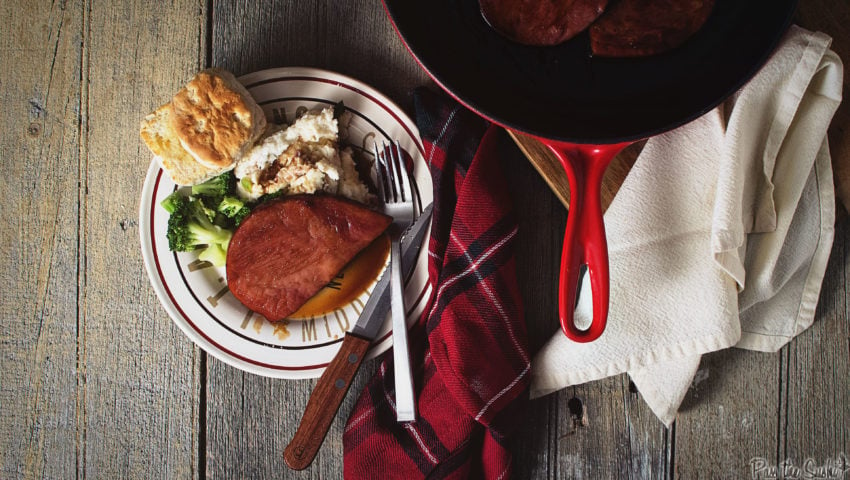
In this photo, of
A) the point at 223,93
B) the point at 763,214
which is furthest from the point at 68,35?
the point at 763,214

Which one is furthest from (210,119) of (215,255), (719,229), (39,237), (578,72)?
(719,229)

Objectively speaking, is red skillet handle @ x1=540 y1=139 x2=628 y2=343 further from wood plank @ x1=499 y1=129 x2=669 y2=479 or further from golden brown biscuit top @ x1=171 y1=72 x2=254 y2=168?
golden brown biscuit top @ x1=171 y1=72 x2=254 y2=168

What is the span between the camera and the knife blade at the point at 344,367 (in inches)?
44.8

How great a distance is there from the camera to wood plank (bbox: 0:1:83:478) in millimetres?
1261

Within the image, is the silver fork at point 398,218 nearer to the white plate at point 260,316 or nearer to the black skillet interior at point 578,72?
the white plate at point 260,316

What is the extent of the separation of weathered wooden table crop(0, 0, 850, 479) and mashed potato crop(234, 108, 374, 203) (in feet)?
0.57

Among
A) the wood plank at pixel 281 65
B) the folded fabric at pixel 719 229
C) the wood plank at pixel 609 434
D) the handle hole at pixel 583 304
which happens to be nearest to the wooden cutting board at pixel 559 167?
the folded fabric at pixel 719 229

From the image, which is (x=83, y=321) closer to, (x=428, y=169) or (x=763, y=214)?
(x=428, y=169)

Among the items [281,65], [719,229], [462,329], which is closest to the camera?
[719,229]

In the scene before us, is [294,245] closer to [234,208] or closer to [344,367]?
[234,208]

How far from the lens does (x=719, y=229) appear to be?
101 cm

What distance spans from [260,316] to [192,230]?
0.22 m

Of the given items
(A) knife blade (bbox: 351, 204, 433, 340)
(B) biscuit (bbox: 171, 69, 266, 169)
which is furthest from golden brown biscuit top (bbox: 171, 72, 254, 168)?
(A) knife blade (bbox: 351, 204, 433, 340)

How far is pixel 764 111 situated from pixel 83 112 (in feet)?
4.48
